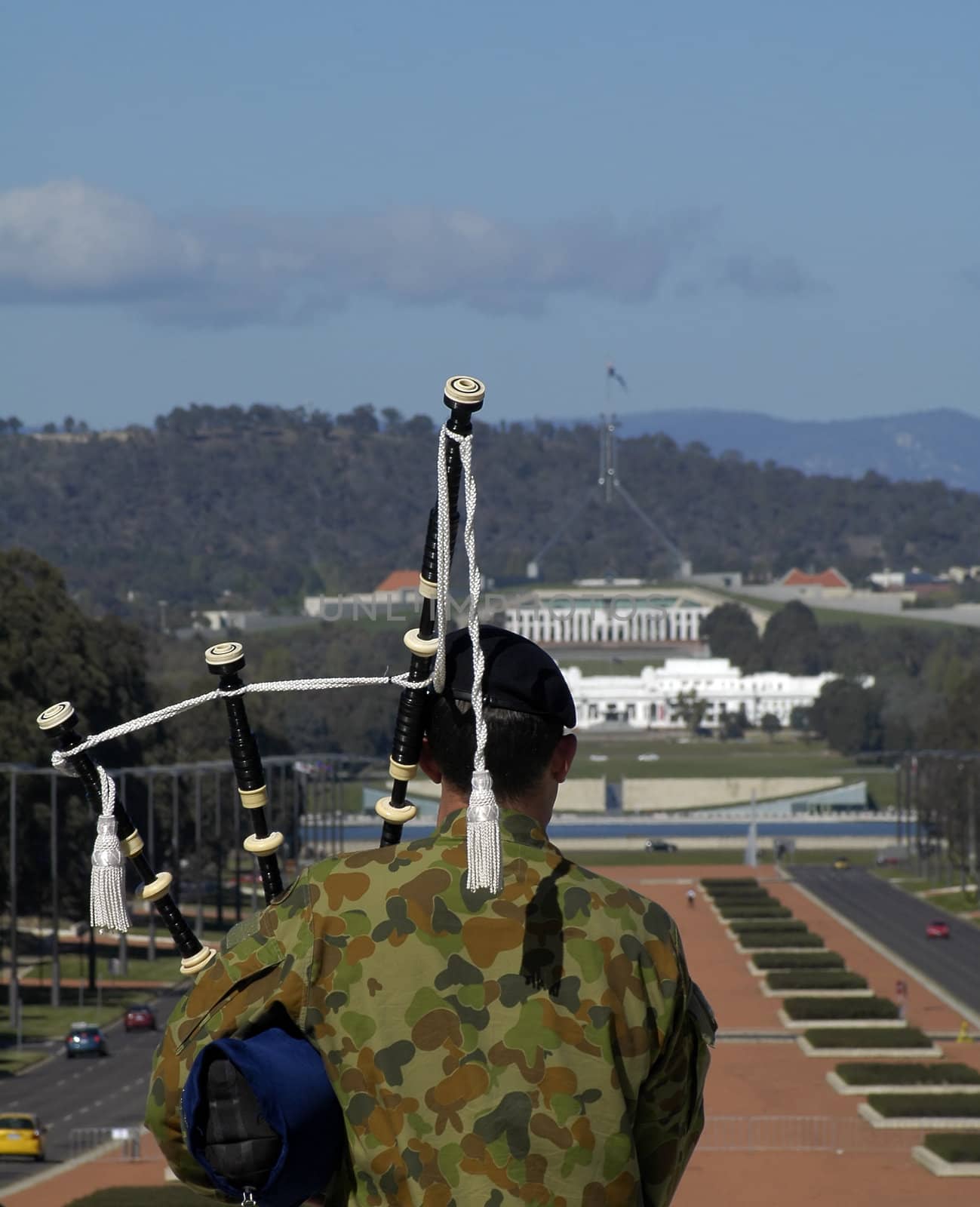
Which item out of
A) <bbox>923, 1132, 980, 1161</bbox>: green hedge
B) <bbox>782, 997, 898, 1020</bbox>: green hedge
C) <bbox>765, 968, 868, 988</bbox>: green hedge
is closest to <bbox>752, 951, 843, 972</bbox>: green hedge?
<bbox>765, 968, 868, 988</bbox>: green hedge

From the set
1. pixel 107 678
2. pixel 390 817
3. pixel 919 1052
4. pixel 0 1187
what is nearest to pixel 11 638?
pixel 107 678

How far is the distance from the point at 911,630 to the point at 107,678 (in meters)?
113

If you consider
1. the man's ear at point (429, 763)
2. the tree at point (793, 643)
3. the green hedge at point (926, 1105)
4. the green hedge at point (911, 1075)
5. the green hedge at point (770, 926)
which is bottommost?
the green hedge at point (770, 926)

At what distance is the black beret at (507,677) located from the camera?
163 inches

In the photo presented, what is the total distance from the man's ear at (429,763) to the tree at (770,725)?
438 ft

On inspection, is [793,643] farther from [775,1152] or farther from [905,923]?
[775,1152]

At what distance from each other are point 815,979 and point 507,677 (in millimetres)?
41114

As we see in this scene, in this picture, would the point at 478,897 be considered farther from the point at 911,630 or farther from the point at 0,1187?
the point at 911,630

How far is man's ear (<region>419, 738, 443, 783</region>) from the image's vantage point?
14.1 feet

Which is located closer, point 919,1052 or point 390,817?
point 390,817

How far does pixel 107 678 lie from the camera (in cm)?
6009

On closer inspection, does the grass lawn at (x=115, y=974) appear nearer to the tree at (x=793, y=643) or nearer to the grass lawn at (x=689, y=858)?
the grass lawn at (x=689, y=858)

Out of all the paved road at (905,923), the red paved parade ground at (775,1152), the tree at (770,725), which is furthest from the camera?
the tree at (770,725)

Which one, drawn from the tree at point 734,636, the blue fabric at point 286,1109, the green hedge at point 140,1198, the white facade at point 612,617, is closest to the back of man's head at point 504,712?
the blue fabric at point 286,1109
